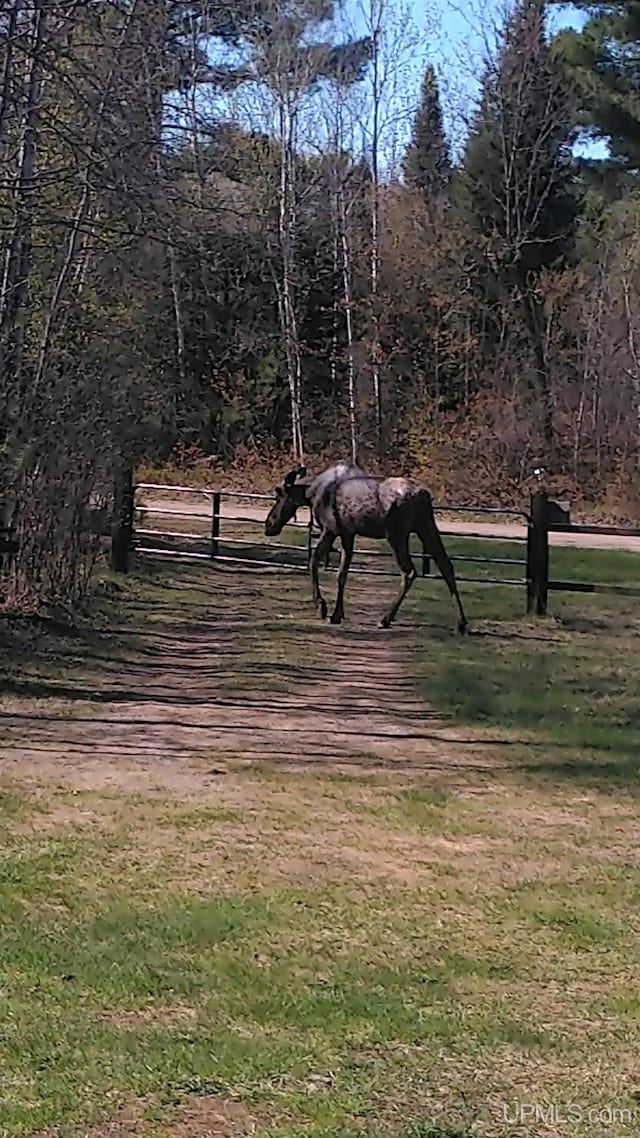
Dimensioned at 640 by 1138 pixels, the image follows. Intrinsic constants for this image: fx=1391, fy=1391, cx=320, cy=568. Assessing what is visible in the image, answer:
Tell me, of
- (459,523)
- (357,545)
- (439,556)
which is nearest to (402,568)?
(439,556)

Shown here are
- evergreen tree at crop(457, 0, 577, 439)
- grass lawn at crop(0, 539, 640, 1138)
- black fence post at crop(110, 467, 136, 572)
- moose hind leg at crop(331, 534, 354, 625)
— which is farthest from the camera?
evergreen tree at crop(457, 0, 577, 439)

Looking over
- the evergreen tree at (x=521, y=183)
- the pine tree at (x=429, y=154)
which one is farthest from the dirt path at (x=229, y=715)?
the pine tree at (x=429, y=154)

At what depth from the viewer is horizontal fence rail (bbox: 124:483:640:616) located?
43.2 ft

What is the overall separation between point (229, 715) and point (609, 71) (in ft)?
72.9

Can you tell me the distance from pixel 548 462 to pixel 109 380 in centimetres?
1843

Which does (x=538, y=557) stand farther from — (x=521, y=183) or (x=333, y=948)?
(x=521, y=183)

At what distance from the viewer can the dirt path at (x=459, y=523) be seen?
2195 centimetres

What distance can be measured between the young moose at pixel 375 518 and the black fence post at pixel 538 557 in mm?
1296

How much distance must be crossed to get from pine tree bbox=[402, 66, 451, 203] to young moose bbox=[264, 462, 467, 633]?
25.0 m

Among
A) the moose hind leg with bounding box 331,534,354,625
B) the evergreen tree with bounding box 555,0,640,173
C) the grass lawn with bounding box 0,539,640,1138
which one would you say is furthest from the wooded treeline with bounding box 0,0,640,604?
the grass lawn with bounding box 0,539,640,1138

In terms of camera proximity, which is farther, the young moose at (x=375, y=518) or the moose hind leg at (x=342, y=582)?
the moose hind leg at (x=342, y=582)

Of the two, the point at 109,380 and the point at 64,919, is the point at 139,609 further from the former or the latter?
the point at 64,919

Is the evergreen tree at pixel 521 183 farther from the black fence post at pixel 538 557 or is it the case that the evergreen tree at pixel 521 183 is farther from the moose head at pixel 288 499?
the moose head at pixel 288 499

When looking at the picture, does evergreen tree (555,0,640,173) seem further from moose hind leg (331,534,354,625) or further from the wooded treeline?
moose hind leg (331,534,354,625)
